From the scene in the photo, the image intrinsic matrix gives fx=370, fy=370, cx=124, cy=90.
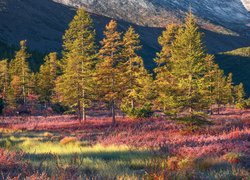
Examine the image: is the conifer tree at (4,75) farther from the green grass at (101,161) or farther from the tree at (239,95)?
the green grass at (101,161)

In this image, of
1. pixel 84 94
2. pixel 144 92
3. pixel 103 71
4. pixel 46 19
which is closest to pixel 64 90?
pixel 84 94

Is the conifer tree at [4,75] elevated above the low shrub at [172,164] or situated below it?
above

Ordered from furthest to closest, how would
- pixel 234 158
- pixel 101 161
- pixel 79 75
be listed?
pixel 79 75 < pixel 234 158 < pixel 101 161

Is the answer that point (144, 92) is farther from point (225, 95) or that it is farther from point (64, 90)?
point (225, 95)

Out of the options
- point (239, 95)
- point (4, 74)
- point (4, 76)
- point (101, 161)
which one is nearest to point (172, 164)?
point (101, 161)

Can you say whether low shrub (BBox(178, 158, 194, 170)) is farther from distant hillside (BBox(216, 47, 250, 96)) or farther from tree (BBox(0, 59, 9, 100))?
distant hillside (BBox(216, 47, 250, 96))

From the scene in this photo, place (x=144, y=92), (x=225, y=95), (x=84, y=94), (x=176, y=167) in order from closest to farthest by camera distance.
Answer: (x=176, y=167) → (x=84, y=94) → (x=144, y=92) → (x=225, y=95)

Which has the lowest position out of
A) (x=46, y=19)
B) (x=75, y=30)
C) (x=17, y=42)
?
(x=75, y=30)

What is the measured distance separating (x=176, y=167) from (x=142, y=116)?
2489 centimetres

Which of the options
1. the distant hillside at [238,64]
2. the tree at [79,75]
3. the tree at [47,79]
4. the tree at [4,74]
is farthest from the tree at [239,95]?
the distant hillside at [238,64]

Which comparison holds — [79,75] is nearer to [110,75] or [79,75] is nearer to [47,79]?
[110,75]

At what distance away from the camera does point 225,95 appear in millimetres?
58000

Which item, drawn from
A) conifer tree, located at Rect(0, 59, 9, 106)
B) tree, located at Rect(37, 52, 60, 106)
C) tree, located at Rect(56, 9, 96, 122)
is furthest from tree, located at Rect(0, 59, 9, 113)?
tree, located at Rect(56, 9, 96, 122)

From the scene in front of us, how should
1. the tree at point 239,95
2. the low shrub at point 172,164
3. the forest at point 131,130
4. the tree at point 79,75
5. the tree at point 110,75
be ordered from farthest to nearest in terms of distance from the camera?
the tree at point 239,95
the tree at point 79,75
the tree at point 110,75
the low shrub at point 172,164
the forest at point 131,130
